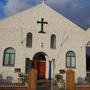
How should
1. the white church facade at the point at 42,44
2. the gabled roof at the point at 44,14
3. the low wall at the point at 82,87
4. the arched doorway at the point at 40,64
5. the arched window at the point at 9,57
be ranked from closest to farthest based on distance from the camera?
1. the low wall at the point at 82,87
2. the arched window at the point at 9,57
3. the white church facade at the point at 42,44
4. the gabled roof at the point at 44,14
5. the arched doorway at the point at 40,64

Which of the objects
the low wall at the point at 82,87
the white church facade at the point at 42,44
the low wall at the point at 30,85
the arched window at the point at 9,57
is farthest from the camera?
the white church facade at the point at 42,44

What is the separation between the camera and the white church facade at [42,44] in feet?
91.0

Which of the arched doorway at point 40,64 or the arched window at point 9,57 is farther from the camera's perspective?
the arched doorway at point 40,64

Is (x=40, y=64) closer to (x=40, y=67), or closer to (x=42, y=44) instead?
(x=40, y=67)

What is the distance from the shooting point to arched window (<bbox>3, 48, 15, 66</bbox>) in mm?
27609

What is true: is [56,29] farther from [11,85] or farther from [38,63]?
[11,85]

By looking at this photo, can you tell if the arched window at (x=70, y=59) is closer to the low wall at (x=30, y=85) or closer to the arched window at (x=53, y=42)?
the arched window at (x=53, y=42)

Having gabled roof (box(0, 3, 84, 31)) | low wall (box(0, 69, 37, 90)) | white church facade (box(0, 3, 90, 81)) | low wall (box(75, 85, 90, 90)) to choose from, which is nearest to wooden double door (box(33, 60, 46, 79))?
white church facade (box(0, 3, 90, 81))

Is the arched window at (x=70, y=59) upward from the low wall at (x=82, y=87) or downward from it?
upward

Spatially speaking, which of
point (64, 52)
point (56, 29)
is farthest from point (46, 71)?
point (56, 29)

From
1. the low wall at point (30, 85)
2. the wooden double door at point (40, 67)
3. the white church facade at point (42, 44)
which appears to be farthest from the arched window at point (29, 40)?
the low wall at point (30, 85)

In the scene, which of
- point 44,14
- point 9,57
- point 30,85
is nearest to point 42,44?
point 44,14

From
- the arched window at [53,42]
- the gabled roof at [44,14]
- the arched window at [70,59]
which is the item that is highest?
the gabled roof at [44,14]

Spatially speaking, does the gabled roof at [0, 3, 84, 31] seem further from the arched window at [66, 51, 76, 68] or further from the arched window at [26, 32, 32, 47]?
the arched window at [66, 51, 76, 68]
